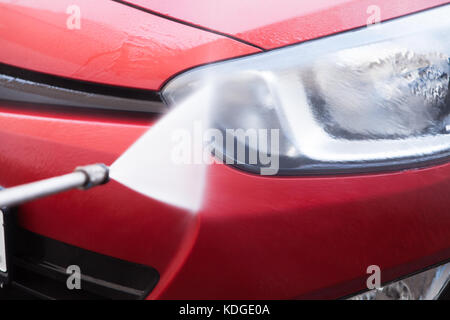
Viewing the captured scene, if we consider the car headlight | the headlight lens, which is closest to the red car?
the car headlight

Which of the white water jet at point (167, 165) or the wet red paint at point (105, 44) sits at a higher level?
the wet red paint at point (105, 44)

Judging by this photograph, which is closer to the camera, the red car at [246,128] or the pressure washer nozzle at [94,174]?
the pressure washer nozzle at [94,174]

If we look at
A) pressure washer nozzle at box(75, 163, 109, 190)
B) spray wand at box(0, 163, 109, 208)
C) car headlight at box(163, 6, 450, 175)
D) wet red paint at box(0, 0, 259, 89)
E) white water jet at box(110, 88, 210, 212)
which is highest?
wet red paint at box(0, 0, 259, 89)

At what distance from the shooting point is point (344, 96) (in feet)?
2.77

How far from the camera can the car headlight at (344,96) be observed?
812 millimetres

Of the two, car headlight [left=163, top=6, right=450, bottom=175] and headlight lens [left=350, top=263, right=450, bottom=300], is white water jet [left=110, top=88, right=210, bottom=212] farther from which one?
headlight lens [left=350, top=263, right=450, bottom=300]

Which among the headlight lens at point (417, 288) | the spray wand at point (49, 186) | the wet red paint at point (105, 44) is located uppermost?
the wet red paint at point (105, 44)

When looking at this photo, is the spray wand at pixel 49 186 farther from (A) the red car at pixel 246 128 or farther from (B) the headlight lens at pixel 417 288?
(B) the headlight lens at pixel 417 288

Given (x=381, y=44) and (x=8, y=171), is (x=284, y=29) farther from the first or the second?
(x=8, y=171)

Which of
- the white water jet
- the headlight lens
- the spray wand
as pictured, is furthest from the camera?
the headlight lens

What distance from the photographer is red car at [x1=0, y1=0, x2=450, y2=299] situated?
2.67 feet

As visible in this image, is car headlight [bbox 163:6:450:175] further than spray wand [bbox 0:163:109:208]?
Yes

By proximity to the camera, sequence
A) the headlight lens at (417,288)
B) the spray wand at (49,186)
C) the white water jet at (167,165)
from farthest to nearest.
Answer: the headlight lens at (417,288)
the white water jet at (167,165)
the spray wand at (49,186)

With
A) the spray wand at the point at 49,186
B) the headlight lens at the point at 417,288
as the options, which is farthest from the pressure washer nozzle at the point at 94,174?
the headlight lens at the point at 417,288
